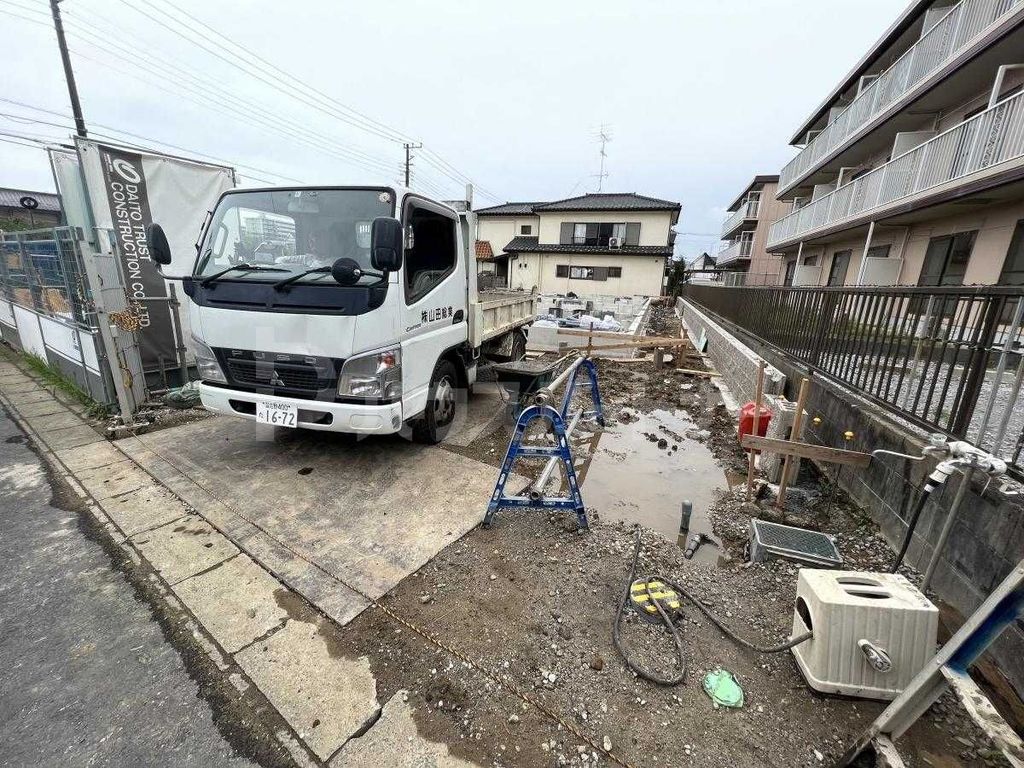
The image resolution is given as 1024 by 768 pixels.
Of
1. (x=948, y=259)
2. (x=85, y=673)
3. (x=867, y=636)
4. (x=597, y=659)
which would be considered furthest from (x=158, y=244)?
(x=948, y=259)

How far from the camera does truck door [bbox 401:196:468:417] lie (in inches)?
143

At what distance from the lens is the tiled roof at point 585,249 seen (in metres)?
25.1

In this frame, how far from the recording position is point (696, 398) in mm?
7230

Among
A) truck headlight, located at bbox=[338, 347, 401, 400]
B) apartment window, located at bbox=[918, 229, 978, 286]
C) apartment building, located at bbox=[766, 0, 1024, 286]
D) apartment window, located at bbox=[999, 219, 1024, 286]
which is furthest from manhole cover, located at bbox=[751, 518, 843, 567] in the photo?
apartment window, located at bbox=[918, 229, 978, 286]

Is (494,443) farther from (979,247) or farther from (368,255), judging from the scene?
(979,247)

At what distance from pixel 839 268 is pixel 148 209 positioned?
761 inches

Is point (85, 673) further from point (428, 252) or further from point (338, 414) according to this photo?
point (428, 252)

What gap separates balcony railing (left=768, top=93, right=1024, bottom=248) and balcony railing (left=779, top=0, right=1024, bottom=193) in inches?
70.2

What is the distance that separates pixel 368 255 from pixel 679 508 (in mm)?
3538

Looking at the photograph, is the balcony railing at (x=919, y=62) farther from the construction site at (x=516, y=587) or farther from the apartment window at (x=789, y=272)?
the construction site at (x=516, y=587)

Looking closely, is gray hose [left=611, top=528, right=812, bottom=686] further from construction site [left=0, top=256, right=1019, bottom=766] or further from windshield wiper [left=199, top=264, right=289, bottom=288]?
windshield wiper [left=199, top=264, right=289, bottom=288]

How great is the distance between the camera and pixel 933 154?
901 centimetres

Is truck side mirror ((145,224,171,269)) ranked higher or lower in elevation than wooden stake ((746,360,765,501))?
higher

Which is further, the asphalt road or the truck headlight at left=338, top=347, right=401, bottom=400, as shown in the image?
the truck headlight at left=338, top=347, right=401, bottom=400
